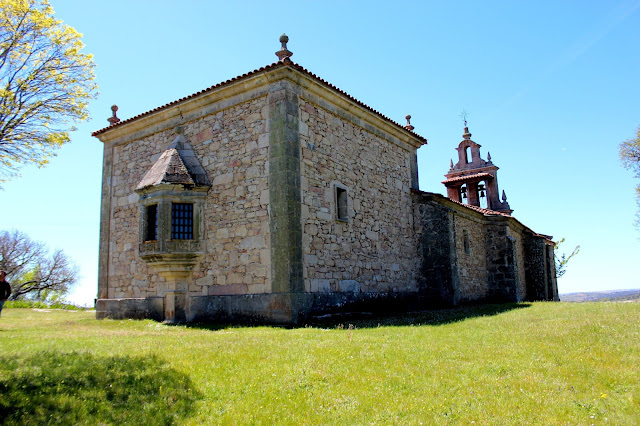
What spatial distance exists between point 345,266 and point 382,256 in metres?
2.23

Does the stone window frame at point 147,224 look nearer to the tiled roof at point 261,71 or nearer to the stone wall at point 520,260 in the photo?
the tiled roof at point 261,71

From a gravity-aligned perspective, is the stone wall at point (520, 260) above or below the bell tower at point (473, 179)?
below

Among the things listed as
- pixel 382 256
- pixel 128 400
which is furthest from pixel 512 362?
pixel 382 256

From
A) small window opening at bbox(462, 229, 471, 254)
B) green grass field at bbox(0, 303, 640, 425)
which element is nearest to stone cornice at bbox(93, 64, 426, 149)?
small window opening at bbox(462, 229, 471, 254)

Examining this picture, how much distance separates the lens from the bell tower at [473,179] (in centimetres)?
2647

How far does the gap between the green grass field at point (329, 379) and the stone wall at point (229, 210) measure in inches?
136

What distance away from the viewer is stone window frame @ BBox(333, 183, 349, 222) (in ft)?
43.3

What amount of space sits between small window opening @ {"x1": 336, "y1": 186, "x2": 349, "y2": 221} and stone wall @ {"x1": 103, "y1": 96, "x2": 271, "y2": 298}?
243 centimetres

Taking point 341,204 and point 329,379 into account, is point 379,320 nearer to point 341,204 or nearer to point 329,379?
point 341,204

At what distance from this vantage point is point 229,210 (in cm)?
1253

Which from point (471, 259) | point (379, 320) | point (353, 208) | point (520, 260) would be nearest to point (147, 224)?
point (353, 208)

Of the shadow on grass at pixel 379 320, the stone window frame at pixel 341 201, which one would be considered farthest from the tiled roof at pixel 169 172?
the shadow on grass at pixel 379 320

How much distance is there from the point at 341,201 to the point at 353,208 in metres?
0.58

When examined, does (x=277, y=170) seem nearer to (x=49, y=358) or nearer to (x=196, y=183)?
(x=196, y=183)
